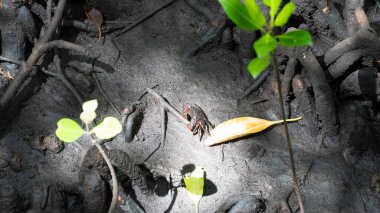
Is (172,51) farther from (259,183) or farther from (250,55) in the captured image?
(259,183)

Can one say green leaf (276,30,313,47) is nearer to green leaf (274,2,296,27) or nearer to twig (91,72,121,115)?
green leaf (274,2,296,27)

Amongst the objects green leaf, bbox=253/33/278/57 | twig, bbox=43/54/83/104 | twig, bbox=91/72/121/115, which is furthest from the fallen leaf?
green leaf, bbox=253/33/278/57

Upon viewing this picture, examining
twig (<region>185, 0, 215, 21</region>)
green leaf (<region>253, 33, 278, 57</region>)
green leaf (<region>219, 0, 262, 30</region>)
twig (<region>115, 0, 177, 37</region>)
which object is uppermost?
green leaf (<region>219, 0, 262, 30</region>)

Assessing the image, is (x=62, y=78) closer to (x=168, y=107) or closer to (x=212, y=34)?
(x=168, y=107)

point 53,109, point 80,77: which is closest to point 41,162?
point 53,109

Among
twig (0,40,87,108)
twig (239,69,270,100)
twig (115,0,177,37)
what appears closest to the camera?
twig (0,40,87,108)

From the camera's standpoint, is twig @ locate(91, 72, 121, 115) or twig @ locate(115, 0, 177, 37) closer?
twig @ locate(91, 72, 121, 115)

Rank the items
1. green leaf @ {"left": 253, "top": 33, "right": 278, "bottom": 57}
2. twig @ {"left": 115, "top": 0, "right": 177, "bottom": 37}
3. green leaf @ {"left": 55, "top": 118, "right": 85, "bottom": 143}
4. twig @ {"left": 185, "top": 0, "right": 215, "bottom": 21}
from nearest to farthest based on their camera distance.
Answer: green leaf @ {"left": 253, "top": 33, "right": 278, "bottom": 57} < green leaf @ {"left": 55, "top": 118, "right": 85, "bottom": 143} < twig @ {"left": 115, "top": 0, "right": 177, "bottom": 37} < twig @ {"left": 185, "top": 0, "right": 215, "bottom": 21}
